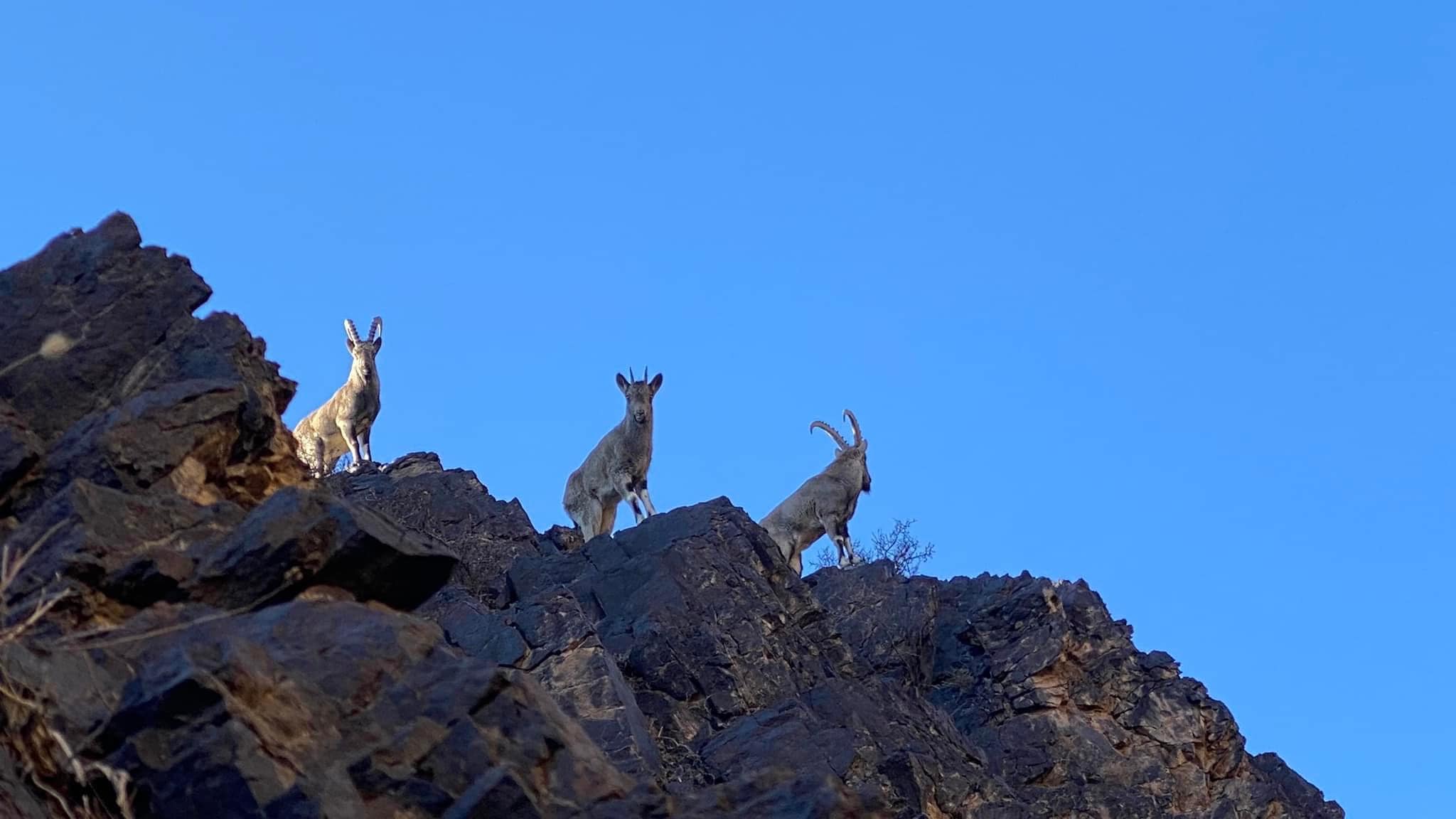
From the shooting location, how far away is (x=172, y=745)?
7297 mm

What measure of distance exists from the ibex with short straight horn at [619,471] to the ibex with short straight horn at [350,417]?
3.14 metres

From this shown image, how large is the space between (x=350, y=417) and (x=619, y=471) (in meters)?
4.04

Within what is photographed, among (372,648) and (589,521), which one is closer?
(372,648)

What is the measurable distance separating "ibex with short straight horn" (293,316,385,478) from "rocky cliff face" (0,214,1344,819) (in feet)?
19.7

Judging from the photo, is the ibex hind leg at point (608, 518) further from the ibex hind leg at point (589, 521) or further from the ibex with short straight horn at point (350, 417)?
the ibex with short straight horn at point (350, 417)

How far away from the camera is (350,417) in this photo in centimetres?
2623

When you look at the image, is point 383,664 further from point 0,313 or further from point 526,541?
point 526,541

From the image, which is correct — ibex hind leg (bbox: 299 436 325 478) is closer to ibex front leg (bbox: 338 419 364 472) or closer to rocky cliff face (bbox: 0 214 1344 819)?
ibex front leg (bbox: 338 419 364 472)

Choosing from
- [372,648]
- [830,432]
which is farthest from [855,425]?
[372,648]

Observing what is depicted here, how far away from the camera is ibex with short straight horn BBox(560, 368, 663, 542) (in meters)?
25.6

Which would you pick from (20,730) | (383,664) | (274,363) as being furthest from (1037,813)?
(20,730)

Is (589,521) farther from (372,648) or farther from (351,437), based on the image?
(372,648)

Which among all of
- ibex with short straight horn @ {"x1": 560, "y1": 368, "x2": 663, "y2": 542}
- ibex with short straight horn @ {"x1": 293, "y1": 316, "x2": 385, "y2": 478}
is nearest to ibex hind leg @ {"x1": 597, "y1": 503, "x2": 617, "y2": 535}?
ibex with short straight horn @ {"x1": 560, "y1": 368, "x2": 663, "y2": 542}

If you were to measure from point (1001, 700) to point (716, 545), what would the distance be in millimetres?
4730
